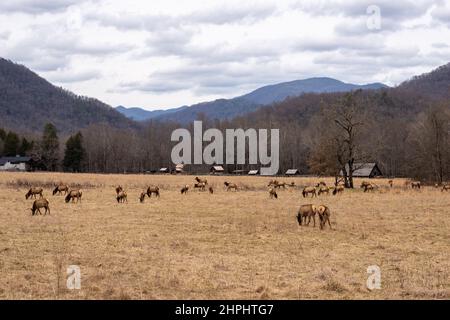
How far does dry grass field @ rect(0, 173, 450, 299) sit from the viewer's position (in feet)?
36.5

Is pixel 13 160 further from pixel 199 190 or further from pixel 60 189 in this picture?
pixel 60 189

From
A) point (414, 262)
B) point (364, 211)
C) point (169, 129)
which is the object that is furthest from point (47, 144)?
point (414, 262)

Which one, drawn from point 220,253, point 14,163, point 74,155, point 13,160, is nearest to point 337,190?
point 220,253

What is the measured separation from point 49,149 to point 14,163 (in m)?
10.2

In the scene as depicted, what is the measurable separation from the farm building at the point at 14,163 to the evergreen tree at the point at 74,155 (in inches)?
329

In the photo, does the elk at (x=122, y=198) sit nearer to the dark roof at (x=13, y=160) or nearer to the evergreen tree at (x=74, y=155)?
the evergreen tree at (x=74, y=155)

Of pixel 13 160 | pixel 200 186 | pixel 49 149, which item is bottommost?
pixel 200 186

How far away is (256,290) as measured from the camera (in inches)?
433

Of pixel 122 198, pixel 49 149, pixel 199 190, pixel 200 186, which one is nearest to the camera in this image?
pixel 122 198

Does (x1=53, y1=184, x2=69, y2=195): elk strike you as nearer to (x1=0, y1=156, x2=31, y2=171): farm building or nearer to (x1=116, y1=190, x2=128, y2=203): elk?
(x1=116, y1=190, x2=128, y2=203): elk

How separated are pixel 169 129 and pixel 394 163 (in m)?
74.2

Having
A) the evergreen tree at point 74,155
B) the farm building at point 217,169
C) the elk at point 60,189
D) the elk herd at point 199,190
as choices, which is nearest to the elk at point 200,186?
the elk herd at point 199,190

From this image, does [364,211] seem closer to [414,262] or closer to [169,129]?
[414,262]

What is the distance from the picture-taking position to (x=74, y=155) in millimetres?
102688
